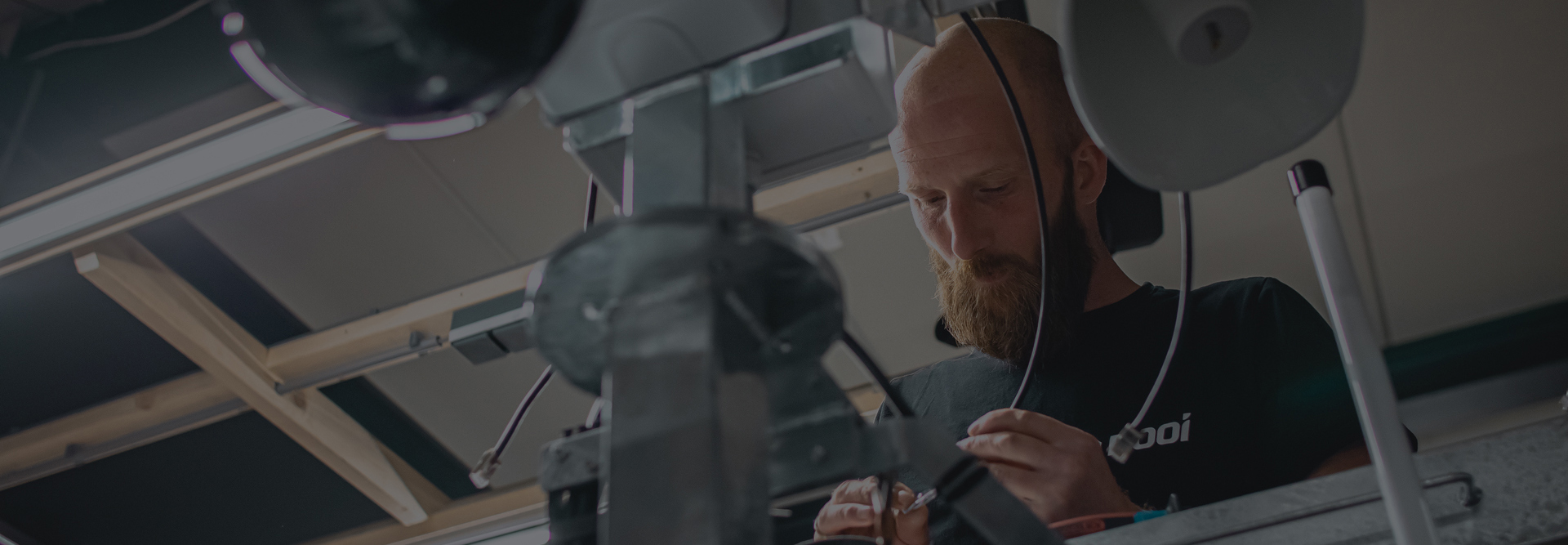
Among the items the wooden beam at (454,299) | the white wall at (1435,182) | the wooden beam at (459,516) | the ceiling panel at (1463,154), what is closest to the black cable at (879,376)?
the wooden beam at (454,299)

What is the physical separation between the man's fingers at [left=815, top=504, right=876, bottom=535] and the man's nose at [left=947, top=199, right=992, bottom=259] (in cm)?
73

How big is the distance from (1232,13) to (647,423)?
472 millimetres

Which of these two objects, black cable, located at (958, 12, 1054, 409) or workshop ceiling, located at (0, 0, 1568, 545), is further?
workshop ceiling, located at (0, 0, 1568, 545)

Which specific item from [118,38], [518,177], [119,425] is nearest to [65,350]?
[119,425]

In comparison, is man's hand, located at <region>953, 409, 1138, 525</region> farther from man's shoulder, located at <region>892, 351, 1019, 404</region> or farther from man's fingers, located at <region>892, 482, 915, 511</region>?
man's shoulder, located at <region>892, 351, 1019, 404</region>

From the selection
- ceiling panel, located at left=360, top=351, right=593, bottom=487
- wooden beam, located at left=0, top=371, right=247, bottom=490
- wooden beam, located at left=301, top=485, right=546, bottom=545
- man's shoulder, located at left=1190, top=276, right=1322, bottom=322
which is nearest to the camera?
man's shoulder, located at left=1190, top=276, right=1322, bottom=322

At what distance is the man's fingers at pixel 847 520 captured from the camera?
648 millimetres

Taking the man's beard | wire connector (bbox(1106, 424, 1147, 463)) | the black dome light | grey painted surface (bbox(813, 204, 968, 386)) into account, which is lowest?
grey painted surface (bbox(813, 204, 968, 386))

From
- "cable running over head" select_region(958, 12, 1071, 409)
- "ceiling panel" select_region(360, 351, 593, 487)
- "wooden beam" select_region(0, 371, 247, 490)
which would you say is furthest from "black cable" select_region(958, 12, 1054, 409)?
"wooden beam" select_region(0, 371, 247, 490)

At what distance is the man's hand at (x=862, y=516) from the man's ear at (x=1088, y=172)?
90 centimetres

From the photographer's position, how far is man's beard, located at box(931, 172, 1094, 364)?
1348mm

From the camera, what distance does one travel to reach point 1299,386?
1.09 metres

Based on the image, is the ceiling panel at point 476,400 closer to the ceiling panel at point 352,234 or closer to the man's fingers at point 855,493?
the ceiling panel at point 352,234

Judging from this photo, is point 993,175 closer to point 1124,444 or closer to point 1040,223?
point 1040,223
